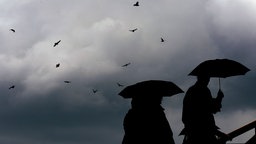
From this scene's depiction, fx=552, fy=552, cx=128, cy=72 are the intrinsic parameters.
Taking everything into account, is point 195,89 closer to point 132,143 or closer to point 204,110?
point 204,110

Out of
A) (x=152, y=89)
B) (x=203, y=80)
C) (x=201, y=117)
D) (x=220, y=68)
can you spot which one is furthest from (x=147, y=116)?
(x=220, y=68)

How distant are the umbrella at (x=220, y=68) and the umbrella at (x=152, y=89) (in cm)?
51

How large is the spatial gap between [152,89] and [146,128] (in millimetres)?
679

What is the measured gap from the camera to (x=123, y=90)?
9.80m

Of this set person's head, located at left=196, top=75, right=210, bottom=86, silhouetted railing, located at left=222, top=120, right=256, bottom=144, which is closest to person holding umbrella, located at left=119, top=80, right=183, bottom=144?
person's head, located at left=196, top=75, right=210, bottom=86

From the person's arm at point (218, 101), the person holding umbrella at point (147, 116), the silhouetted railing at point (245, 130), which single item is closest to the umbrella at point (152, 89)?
the person holding umbrella at point (147, 116)

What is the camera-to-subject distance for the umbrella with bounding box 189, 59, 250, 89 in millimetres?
9477

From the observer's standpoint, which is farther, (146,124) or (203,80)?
(146,124)

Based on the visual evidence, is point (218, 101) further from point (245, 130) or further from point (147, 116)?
point (147, 116)

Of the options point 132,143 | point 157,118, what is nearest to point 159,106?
point 157,118

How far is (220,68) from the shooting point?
9.80m

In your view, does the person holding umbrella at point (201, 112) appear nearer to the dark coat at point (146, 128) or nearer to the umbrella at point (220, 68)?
the umbrella at point (220, 68)

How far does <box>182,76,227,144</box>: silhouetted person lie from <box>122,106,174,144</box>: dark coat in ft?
1.37

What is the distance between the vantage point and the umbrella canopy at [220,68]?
31.1ft
